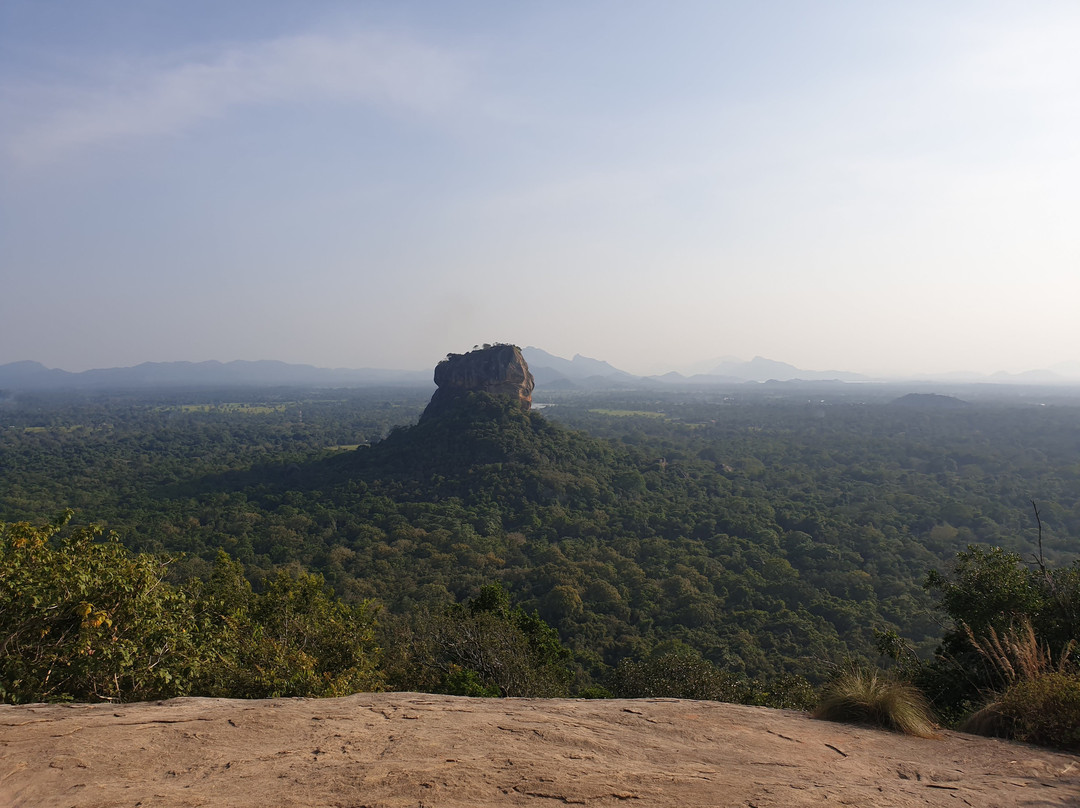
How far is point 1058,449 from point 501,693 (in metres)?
88.6

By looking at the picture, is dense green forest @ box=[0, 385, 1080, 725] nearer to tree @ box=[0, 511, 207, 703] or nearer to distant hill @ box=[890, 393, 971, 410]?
tree @ box=[0, 511, 207, 703]

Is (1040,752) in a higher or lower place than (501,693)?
higher

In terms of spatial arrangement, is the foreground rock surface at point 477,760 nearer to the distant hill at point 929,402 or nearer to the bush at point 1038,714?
the bush at point 1038,714

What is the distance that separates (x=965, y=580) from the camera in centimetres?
913

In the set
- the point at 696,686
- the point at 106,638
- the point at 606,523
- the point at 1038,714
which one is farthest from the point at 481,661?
the point at 606,523

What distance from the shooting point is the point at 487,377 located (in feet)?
206

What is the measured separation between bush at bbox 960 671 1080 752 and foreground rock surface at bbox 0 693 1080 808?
0.27 m

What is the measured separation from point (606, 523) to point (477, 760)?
38.9 metres

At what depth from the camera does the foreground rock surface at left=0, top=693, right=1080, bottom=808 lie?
3643 millimetres

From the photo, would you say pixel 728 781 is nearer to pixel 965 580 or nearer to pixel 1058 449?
pixel 965 580

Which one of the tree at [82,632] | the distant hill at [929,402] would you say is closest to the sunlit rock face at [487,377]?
the tree at [82,632]

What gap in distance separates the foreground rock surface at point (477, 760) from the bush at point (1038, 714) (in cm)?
27

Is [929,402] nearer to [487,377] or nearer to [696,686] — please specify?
[487,377]

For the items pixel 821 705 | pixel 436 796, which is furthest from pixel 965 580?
pixel 436 796
